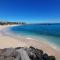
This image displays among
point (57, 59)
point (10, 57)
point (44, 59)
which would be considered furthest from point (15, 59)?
point (57, 59)

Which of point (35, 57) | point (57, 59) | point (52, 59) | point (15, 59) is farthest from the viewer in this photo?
point (57, 59)

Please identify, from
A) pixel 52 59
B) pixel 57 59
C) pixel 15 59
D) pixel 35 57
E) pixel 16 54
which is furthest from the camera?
pixel 57 59

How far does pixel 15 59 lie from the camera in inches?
247

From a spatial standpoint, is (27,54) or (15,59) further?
(27,54)

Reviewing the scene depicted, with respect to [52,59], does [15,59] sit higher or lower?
higher

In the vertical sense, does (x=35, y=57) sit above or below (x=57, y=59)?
above

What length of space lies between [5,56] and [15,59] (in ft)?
2.25

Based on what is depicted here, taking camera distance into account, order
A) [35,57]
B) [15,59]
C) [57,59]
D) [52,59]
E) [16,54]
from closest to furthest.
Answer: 1. [15,59]
2. [16,54]
3. [35,57]
4. [52,59]
5. [57,59]

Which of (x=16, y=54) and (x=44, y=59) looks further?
(x=44, y=59)

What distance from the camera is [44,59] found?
297 inches

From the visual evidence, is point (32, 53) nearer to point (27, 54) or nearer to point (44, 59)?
point (27, 54)

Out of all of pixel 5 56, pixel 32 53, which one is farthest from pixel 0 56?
pixel 32 53

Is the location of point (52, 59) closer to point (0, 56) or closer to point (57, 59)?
point (57, 59)

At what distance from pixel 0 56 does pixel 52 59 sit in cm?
371
